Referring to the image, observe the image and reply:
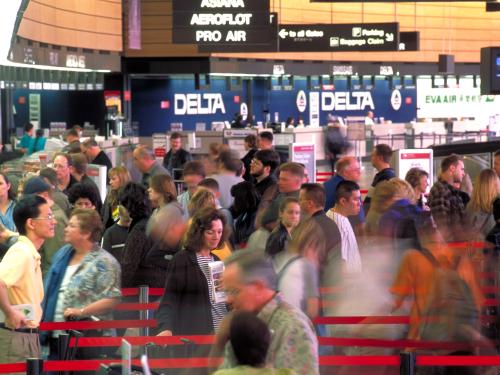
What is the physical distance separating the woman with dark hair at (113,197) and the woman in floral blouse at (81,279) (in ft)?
9.84

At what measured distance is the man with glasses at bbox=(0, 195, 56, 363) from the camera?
7195mm

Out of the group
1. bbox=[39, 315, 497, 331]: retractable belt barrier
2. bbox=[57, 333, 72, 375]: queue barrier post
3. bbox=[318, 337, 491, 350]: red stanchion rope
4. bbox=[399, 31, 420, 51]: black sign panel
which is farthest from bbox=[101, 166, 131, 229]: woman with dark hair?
bbox=[399, 31, 420, 51]: black sign panel

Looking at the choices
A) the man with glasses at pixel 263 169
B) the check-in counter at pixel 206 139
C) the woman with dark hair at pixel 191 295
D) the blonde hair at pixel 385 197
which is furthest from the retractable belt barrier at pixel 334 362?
the check-in counter at pixel 206 139

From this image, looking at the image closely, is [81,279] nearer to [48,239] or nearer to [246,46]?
[48,239]

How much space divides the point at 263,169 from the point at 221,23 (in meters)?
8.34

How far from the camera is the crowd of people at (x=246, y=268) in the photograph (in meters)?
5.56

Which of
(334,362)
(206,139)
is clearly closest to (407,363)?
(334,362)

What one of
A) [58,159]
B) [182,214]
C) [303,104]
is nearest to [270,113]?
[303,104]

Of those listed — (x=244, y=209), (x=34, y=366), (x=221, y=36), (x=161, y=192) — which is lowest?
(x=34, y=366)

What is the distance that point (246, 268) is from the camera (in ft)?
18.3

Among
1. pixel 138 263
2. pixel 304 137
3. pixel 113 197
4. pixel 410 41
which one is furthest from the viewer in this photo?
pixel 304 137

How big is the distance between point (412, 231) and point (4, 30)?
5226mm

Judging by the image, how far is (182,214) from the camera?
9562 mm

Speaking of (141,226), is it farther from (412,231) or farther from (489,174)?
(489,174)
